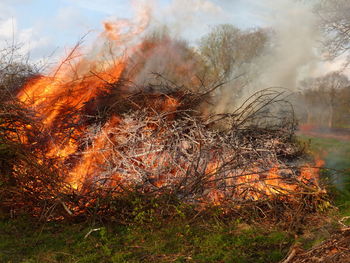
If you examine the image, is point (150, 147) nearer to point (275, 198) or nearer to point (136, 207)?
point (136, 207)

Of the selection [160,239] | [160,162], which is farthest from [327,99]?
[160,239]

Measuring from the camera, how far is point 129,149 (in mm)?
6871

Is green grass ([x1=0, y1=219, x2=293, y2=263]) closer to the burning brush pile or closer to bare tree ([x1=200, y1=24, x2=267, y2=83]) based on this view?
the burning brush pile

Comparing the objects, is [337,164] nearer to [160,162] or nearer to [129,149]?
[160,162]

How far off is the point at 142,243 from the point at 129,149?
2.53m

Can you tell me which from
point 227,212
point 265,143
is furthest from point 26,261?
point 265,143

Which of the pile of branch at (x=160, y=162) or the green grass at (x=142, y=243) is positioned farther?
the pile of branch at (x=160, y=162)

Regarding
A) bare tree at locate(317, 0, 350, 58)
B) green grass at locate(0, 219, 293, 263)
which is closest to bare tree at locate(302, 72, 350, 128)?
bare tree at locate(317, 0, 350, 58)

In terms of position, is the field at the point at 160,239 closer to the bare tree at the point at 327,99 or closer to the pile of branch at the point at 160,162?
→ the pile of branch at the point at 160,162

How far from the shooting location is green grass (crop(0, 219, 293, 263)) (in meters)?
4.29

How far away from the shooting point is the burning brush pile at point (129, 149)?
579cm

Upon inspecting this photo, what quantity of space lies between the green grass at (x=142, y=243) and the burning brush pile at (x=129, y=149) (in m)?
0.44

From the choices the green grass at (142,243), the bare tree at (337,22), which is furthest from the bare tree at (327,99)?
the green grass at (142,243)

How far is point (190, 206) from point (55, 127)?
140 inches
